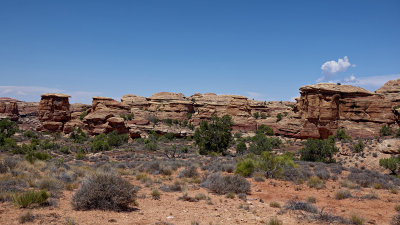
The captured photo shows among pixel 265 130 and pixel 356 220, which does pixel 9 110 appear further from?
pixel 356 220

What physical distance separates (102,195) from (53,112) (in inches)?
1925

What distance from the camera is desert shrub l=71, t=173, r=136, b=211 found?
712cm

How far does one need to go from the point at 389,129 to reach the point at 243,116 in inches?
993

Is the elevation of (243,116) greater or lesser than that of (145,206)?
greater

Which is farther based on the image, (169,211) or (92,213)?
(169,211)


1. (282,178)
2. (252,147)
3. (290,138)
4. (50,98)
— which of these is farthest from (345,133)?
(50,98)

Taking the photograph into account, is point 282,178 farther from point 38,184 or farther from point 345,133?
point 345,133

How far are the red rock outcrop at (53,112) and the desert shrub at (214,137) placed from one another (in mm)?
32845

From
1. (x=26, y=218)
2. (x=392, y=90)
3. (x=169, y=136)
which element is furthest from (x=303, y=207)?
(x=392, y=90)

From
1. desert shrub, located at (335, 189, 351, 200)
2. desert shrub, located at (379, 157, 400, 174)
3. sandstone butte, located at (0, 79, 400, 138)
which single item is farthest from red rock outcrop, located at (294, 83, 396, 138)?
desert shrub, located at (335, 189, 351, 200)

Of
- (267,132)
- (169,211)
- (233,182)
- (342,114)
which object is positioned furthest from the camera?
(267,132)

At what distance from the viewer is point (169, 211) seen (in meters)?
7.55

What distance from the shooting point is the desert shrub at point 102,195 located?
23.4 ft

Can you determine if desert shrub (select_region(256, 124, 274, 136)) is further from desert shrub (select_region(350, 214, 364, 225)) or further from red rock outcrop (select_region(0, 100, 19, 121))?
red rock outcrop (select_region(0, 100, 19, 121))
